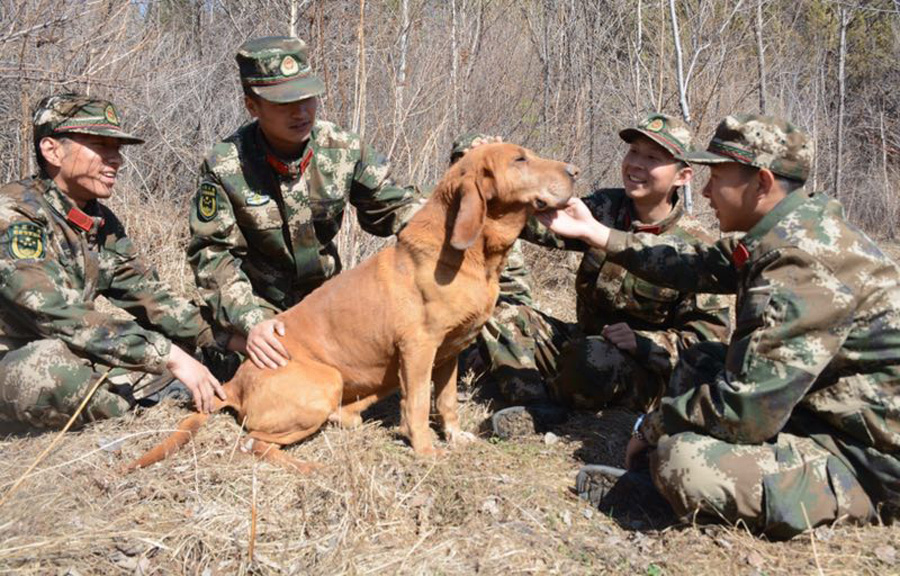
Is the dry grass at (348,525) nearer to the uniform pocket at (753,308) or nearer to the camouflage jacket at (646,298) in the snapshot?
the uniform pocket at (753,308)

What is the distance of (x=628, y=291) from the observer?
5.41 metres

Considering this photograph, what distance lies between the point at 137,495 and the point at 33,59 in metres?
6.11

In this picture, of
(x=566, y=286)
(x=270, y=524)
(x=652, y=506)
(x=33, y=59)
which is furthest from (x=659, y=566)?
(x=33, y=59)

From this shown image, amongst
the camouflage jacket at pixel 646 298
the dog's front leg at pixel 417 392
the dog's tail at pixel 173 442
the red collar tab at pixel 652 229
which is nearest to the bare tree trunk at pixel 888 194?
the camouflage jacket at pixel 646 298

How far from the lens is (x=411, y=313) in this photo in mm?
4375

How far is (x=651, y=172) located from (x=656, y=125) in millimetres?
310

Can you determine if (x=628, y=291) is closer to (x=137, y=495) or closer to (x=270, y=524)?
(x=270, y=524)

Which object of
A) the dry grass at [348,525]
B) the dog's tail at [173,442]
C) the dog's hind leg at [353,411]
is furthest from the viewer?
the dog's hind leg at [353,411]

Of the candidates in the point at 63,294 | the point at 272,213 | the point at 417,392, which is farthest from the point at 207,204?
the point at 417,392

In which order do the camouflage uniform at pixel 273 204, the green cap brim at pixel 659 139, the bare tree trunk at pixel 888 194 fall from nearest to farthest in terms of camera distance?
the green cap brim at pixel 659 139
the camouflage uniform at pixel 273 204
the bare tree trunk at pixel 888 194

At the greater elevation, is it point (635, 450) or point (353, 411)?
point (635, 450)

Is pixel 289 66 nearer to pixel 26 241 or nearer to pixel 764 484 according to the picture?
pixel 26 241

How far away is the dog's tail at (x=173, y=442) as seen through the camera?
410 cm

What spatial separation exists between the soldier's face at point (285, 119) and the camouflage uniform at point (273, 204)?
0.12m
